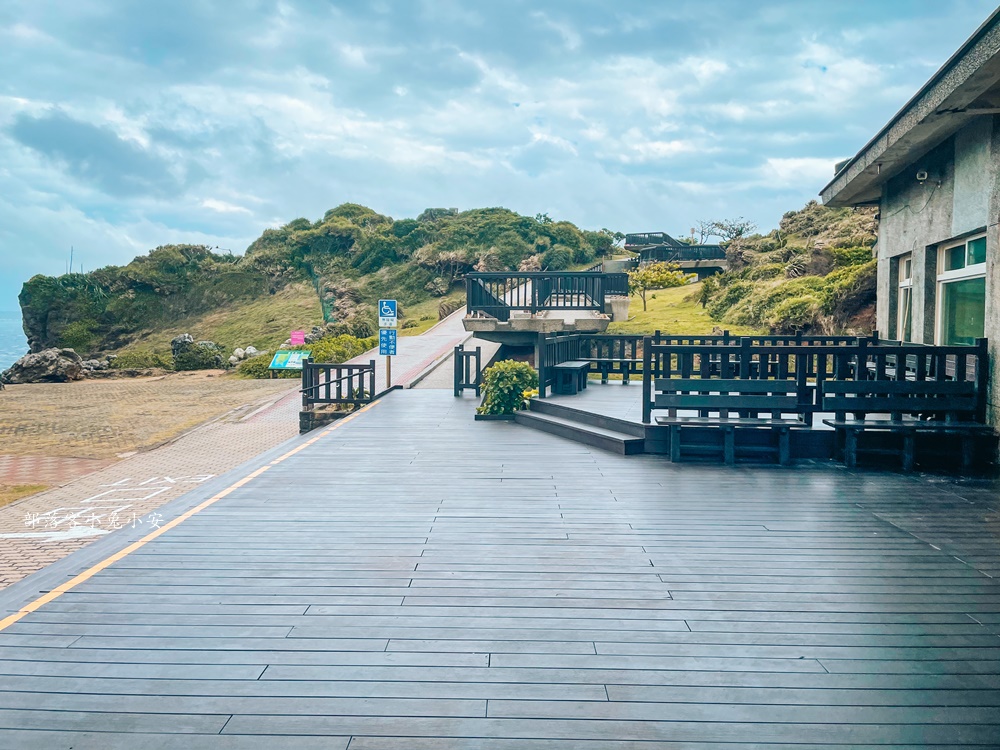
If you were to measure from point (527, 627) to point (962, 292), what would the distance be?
23.1 feet

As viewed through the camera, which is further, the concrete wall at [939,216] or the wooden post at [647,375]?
the wooden post at [647,375]

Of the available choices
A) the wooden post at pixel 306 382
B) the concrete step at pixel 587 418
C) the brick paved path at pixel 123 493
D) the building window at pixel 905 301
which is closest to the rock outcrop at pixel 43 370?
the brick paved path at pixel 123 493

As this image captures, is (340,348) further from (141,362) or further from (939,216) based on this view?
(939,216)

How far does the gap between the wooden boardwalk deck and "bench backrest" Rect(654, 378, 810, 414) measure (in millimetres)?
1454

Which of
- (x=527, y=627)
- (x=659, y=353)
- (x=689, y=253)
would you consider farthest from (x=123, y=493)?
(x=689, y=253)

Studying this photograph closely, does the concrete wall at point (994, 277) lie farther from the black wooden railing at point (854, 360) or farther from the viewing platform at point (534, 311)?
the viewing platform at point (534, 311)

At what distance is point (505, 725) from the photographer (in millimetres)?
2615

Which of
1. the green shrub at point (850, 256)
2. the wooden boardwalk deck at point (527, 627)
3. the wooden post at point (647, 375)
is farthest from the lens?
the green shrub at point (850, 256)

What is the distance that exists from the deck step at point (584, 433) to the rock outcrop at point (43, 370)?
26.1 metres

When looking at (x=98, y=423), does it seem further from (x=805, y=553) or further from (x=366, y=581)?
(x=805, y=553)

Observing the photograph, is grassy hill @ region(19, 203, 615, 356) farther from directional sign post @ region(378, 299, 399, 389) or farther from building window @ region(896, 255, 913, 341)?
building window @ region(896, 255, 913, 341)

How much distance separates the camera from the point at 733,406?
7426 mm

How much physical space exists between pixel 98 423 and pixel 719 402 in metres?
16.8

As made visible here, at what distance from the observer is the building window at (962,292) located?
292 inches
